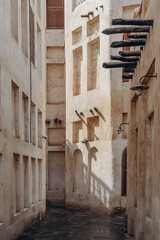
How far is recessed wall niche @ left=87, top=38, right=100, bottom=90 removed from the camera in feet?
77.4

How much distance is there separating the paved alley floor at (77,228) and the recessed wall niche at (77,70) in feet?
21.4

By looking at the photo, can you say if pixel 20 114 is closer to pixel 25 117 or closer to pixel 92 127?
pixel 25 117

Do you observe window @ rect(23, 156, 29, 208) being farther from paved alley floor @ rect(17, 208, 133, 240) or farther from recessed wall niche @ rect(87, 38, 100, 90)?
recessed wall niche @ rect(87, 38, 100, 90)

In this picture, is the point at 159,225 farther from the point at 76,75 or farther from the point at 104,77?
the point at 76,75

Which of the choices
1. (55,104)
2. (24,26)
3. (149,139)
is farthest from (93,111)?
(149,139)

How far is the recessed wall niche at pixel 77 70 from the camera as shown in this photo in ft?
82.9

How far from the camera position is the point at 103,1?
22531 millimetres

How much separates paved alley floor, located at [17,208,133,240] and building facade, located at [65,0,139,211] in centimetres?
150

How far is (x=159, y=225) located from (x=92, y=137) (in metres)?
15.8

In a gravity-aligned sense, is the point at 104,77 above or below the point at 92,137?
above

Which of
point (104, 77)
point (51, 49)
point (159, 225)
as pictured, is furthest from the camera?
point (51, 49)

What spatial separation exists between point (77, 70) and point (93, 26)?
264cm

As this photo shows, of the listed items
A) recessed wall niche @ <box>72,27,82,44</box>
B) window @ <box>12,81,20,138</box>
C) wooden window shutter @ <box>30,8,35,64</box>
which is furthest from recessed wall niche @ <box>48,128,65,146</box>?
window @ <box>12,81,20,138</box>

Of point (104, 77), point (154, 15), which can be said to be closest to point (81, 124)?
point (104, 77)
